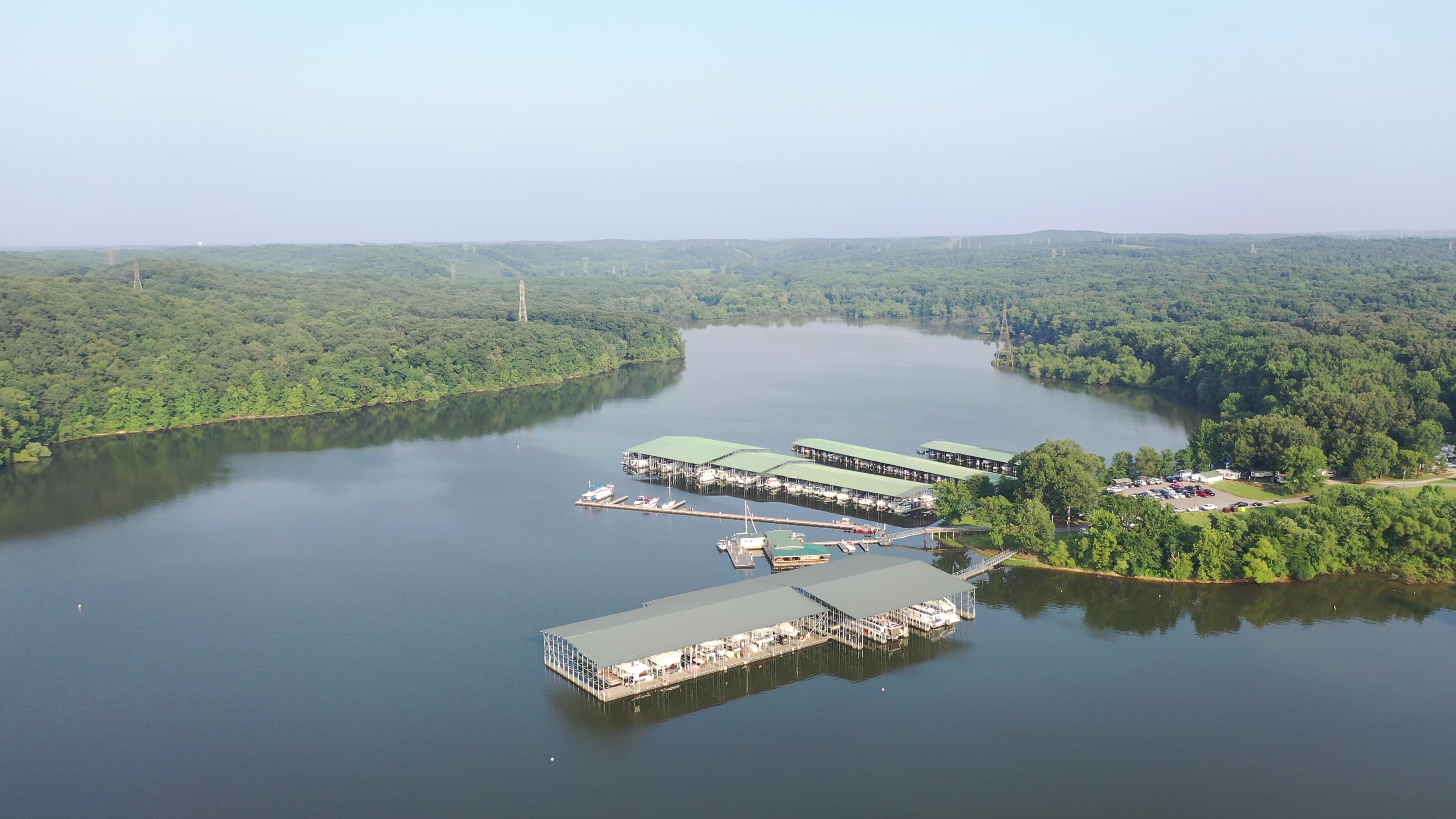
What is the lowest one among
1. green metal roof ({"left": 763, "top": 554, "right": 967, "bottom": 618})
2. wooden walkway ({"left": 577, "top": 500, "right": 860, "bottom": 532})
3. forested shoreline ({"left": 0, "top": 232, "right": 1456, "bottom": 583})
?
wooden walkway ({"left": 577, "top": 500, "right": 860, "bottom": 532})

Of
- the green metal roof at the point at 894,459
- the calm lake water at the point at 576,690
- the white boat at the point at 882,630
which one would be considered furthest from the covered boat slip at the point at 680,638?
the green metal roof at the point at 894,459

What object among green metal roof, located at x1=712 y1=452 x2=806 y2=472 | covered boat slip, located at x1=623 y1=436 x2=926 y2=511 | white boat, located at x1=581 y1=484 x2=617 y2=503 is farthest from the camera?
green metal roof, located at x1=712 y1=452 x2=806 y2=472

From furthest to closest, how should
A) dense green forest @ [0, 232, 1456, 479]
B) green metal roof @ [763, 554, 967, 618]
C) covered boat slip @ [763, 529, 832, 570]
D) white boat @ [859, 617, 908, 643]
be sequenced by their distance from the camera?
dense green forest @ [0, 232, 1456, 479] < covered boat slip @ [763, 529, 832, 570] < white boat @ [859, 617, 908, 643] < green metal roof @ [763, 554, 967, 618]

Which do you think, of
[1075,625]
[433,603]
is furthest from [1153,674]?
[433,603]

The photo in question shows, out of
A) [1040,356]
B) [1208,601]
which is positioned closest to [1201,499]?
[1208,601]

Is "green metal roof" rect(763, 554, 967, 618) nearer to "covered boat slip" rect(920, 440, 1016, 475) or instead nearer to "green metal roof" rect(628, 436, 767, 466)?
"covered boat slip" rect(920, 440, 1016, 475)

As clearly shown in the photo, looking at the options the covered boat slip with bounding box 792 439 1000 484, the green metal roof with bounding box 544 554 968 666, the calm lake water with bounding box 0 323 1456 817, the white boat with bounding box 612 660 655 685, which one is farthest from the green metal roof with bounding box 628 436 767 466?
the white boat with bounding box 612 660 655 685
